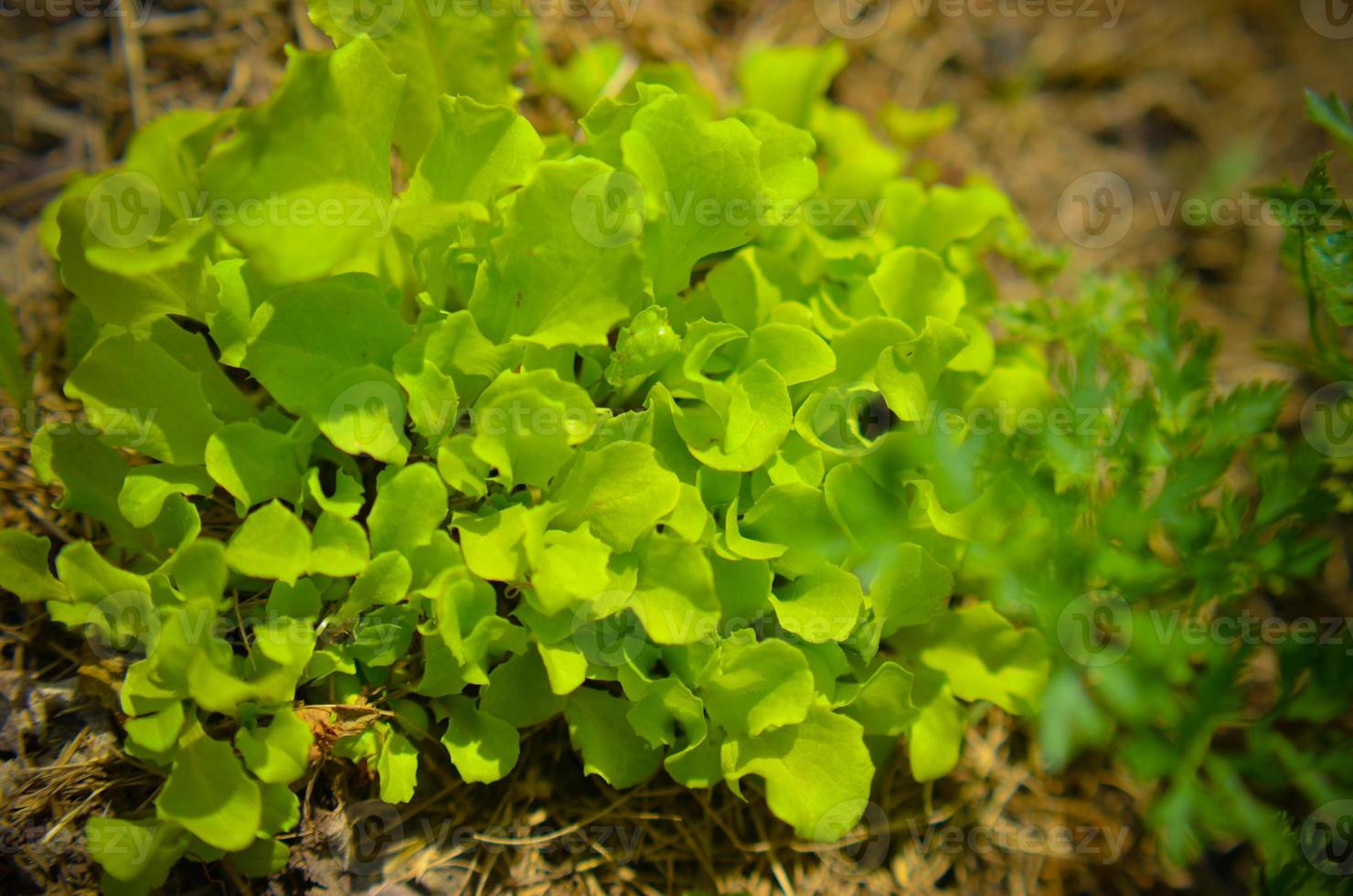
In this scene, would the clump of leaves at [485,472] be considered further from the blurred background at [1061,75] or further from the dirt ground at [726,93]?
the blurred background at [1061,75]

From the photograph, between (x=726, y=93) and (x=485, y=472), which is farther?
(x=726, y=93)

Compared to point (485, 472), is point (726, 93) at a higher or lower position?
higher

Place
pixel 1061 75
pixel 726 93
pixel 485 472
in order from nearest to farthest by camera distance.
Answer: pixel 485 472
pixel 726 93
pixel 1061 75

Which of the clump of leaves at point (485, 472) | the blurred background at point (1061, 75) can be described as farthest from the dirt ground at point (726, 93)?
the clump of leaves at point (485, 472)

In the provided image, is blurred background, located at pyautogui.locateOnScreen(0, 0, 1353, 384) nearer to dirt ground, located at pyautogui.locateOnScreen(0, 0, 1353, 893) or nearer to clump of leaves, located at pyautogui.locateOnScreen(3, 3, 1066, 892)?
dirt ground, located at pyautogui.locateOnScreen(0, 0, 1353, 893)

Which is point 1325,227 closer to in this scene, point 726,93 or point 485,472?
point 726,93

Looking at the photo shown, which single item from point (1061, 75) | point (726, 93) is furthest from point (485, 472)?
point (1061, 75)
